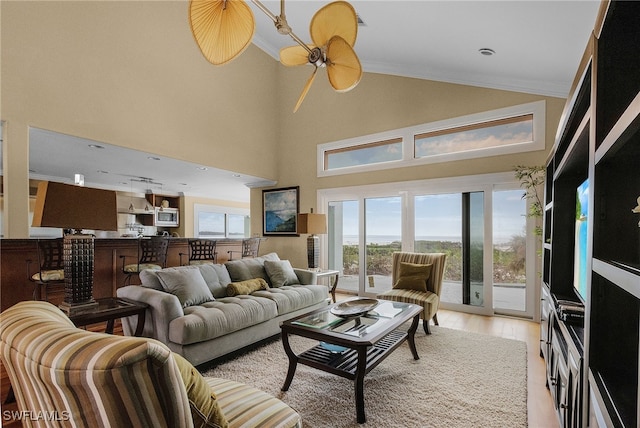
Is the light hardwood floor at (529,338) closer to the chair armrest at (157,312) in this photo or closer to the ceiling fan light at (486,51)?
the chair armrest at (157,312)

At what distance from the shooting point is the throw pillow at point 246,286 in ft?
11.6

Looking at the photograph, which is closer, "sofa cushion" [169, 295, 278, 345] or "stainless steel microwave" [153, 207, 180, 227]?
"sofa cushion" [169, 295, 278, 345]

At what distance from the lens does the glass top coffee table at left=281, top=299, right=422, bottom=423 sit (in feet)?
7.06

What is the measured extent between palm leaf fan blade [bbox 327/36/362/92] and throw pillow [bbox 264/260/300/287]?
241 centimetres

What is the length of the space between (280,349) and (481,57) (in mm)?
4089

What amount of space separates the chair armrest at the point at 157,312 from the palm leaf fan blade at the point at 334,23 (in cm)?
239

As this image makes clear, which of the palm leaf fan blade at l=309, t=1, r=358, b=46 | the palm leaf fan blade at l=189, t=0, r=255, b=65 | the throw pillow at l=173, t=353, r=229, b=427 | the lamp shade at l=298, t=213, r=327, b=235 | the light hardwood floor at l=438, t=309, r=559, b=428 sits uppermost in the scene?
the palm leaf fan blade at l=309, t=1, r=358, b=46

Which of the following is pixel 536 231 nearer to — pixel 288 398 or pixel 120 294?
pixel 288 398

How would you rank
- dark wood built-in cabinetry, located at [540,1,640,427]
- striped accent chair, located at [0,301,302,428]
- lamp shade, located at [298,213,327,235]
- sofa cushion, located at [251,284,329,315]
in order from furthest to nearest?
1. lamp shade, located at [298,213,327,235]
2. sofa cushion, located at [251,284,329,315]
3. dark wood built-in cabinetry, located at [540,1,640,427]
4. striped accent chair, located at [0,301,302,428]

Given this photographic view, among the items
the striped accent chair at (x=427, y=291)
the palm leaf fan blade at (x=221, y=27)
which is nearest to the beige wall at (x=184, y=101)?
the striped accent chair at (x=427, y=291)

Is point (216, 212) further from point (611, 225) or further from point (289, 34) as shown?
point (611, 225)

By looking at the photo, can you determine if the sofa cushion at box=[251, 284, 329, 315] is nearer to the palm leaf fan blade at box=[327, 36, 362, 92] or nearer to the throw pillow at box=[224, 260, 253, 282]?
the throw pillow at box=[224, 260, 253, 282]

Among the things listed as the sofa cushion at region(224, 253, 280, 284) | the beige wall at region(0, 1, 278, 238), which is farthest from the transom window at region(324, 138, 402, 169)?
the sofa cushion at region(224, 253, 280, 284)

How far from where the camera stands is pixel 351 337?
88.1 inches
